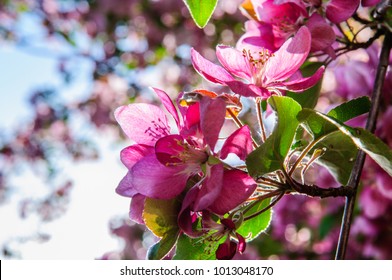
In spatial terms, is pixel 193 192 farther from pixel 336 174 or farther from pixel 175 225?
pixel 336 174

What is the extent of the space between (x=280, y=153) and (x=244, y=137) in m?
0.05

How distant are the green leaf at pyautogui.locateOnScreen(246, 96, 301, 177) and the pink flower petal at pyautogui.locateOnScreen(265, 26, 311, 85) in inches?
3.3

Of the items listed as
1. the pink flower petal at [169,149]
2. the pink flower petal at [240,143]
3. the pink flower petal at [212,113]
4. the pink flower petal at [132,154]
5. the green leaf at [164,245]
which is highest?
the pink flower petal at [212,113]

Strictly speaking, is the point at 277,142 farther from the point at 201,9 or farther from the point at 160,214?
the point at 201,9

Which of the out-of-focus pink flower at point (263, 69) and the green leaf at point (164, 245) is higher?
the out-of-focus pink flower at point (263, 69)

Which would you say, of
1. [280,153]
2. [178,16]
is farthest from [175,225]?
[178,16]

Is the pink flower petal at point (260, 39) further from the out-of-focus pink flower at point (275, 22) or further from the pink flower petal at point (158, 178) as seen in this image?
the pink flower petal at point (158, 178)

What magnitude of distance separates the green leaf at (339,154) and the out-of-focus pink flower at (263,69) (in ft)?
0.27

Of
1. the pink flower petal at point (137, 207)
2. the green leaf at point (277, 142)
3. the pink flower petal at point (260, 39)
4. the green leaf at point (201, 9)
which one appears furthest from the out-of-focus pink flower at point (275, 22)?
the pink flower petal at point (137, 207)

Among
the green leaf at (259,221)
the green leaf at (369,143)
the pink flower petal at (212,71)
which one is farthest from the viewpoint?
the green leaf at (259,221)

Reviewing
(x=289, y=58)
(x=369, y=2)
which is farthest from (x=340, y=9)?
(x=289, y=58)

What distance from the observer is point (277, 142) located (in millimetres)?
673

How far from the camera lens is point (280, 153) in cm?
67

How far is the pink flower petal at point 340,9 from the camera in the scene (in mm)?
868
